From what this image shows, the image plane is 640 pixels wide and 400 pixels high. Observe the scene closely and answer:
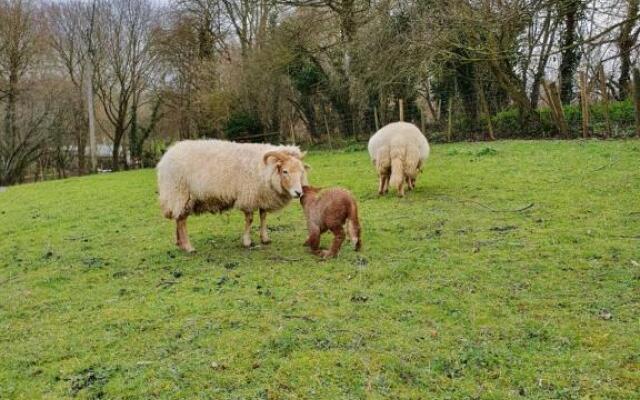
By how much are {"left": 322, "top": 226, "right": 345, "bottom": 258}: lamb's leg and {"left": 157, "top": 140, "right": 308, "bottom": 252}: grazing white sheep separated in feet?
3.23

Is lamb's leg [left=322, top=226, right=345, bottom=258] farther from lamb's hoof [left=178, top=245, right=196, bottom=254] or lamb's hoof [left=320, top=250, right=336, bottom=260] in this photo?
lamb's hoof [left=178, top=245, right=196, bottom=254]

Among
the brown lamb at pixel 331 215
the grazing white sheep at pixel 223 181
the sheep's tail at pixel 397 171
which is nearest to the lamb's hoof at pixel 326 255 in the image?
the brown lamb at pixel 331 215

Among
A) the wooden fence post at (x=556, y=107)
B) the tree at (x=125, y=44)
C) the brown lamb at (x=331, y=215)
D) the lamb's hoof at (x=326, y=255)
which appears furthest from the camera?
the tree at (x=125, y=44)

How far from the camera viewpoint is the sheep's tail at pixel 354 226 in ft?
20.7

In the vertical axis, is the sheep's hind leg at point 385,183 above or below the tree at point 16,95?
below

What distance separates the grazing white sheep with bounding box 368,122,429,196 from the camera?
10023 millimetres

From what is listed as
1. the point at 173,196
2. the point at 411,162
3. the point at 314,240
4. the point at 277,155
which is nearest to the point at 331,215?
the point at 314,240

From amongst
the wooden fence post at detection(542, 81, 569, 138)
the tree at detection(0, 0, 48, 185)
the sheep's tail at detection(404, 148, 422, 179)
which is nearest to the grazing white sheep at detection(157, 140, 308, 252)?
the sheep's tail at detection(404, 148, 422, 179)

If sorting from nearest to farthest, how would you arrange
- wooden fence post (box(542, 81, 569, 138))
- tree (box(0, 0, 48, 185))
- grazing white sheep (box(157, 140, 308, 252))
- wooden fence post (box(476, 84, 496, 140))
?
grazing white sheep (box(157, 140, 308, 252)), wooden fence post (box(542, 81, 569, 138)), wooden fence post (box(476, 84, 496, 140)), tree (box(0, 0, 48, 185))

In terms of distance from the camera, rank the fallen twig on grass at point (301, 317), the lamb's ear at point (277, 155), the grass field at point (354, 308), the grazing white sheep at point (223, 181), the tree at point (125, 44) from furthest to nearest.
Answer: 1. the tree at point (125, 44)
2. the grazing white sheep at point (223, 181)
3. the lamb's ear at point (277, 155)
4. the fallen twig on grass at point (301, 317)
5. the grass field at point (354, 308)

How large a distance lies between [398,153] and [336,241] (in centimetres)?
405

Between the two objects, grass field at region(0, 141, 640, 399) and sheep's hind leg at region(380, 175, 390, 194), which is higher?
sheep's hind leg at region(380, 175, 390, 194)

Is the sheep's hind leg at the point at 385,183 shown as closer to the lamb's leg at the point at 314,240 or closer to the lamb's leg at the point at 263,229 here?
the lamb's leg at the point at 263,229

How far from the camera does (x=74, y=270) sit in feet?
22.5
